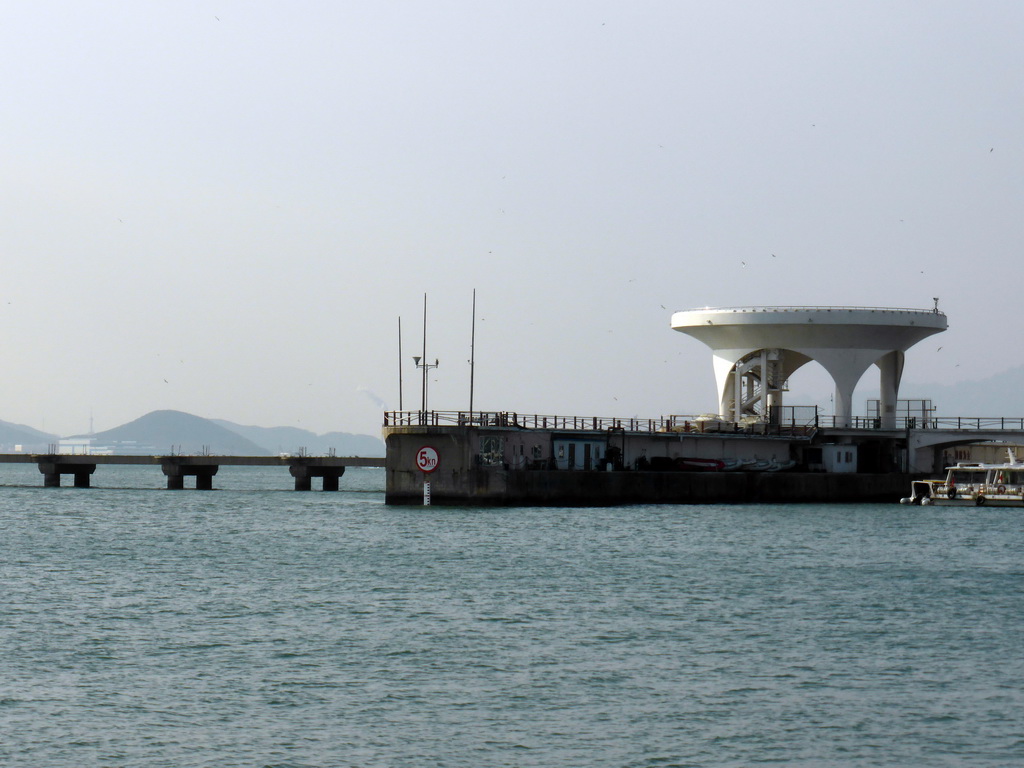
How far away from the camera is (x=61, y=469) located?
393 ft

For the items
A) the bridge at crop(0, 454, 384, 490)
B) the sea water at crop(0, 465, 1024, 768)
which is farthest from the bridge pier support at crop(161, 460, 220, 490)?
the sea water at crop(0, 465, 1024, 768)

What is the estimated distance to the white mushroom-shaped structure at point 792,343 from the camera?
91375 millimetres

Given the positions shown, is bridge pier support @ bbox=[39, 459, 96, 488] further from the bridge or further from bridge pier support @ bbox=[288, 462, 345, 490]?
bridge pier support @ bbox=[288, 462, 345, 490]

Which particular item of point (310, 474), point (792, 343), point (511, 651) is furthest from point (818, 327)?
point (511, 651)

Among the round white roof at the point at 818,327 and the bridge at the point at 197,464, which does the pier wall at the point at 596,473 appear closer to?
the round white roof at the point at 818,327

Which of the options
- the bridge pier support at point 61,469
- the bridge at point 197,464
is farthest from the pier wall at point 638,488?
the bridge pier support at point 61,469

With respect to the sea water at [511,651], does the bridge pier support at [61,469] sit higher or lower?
higher

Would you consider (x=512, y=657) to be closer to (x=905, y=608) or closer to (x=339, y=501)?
(x=905, y=608)

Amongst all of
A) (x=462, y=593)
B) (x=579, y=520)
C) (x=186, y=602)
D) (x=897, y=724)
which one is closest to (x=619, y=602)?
(x=462, y=593)

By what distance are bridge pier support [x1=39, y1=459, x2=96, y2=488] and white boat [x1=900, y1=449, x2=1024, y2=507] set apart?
210 ft

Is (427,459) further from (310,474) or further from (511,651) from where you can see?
(310,474)

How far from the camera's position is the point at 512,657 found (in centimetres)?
3133

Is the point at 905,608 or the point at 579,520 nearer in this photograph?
the point at 905,608

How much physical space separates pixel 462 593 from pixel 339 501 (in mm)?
54025
